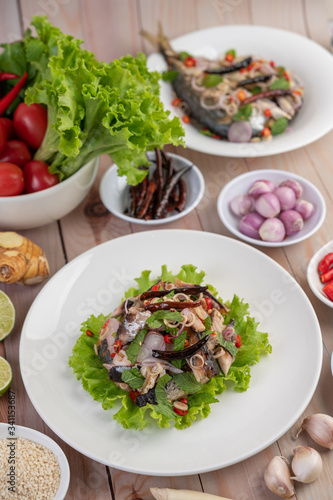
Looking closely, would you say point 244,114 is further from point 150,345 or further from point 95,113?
point 150,345

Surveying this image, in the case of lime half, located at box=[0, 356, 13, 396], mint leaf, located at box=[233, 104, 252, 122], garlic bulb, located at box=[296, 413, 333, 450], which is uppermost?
mint leaf, located at box=[233, 104, 252, 122]

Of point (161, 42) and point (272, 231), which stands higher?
point (161, 42)

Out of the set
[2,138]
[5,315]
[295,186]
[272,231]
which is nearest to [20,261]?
[5,315]

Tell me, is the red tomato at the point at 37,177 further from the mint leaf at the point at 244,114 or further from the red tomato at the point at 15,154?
the mint leaf at the point at 244,114

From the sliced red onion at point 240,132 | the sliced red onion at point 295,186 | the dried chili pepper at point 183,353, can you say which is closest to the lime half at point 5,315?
the dried chili pepper at point 183,353

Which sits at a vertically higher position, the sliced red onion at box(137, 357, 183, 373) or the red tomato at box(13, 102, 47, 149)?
the red tomato at box(13, 102, 47, 149)

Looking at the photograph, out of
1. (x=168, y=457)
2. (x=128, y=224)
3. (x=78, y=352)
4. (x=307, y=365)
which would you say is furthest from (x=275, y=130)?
(x=168, y=457)

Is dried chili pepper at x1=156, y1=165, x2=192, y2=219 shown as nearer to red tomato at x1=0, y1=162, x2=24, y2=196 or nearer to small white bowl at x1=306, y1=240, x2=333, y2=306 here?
red tomato at x1=0, y1=162, x2=24, y2=196

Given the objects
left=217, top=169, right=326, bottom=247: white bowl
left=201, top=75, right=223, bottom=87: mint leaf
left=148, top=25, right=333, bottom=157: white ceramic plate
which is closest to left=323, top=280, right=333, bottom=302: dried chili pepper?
left=217, top=169, right=326, bottom=247: white bowl
